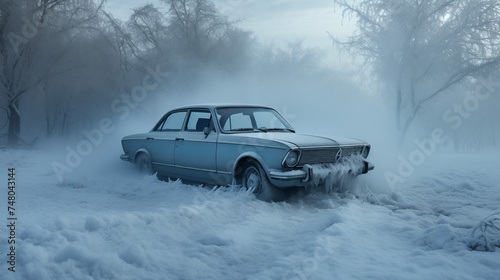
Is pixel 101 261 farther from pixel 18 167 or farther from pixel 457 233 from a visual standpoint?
pixel 18 167

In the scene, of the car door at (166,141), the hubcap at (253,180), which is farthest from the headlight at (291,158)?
the car door at (166,141)

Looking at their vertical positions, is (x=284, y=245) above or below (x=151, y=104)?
below

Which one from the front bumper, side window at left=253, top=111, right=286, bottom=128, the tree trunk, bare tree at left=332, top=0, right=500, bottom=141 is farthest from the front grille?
A: the tree trunk

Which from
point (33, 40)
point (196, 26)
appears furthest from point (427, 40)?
point (33, 40)

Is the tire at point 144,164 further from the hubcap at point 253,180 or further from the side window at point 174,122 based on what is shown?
the hubcap at point 253,180

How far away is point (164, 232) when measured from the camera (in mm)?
4051

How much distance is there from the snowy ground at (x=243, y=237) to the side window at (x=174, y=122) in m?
1.36

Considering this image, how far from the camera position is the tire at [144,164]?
787cm

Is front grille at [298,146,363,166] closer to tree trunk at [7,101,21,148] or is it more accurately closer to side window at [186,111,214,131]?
side window at [186,111,214,131]

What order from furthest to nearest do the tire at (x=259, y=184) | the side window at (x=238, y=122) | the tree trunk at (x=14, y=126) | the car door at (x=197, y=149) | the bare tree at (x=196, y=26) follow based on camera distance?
the bare tree at (x=196, y=26), the tree trunk at (x=14, y=126), the side window at (x=238, y=122), the car door at (x=197, y=149), the tire at (x=259, y=184)

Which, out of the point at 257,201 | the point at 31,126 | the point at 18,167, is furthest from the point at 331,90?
the point at 257,201

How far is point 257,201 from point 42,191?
151 inches

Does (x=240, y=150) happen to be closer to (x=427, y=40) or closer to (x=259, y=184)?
(x=259, y=184)

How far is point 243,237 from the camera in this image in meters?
4.05
